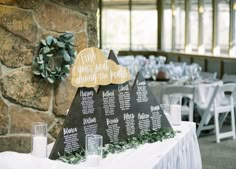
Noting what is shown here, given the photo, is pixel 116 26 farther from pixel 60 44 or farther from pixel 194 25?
pixel 60 44

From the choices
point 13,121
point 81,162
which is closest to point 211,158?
point 13,121

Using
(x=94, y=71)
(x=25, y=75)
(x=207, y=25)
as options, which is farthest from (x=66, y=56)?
(x=207, y=25)

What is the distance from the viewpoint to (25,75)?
3080mm

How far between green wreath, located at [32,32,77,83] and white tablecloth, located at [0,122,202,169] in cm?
89

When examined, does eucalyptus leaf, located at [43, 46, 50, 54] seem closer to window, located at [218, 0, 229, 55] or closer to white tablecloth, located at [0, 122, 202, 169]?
white tablecloth, located at [0, 122, 202, 169]

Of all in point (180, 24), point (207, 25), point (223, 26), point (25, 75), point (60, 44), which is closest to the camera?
point (25, 75)

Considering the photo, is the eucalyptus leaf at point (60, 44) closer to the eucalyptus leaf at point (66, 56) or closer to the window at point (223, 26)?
the eucalyptus leaf at point (66, 56)

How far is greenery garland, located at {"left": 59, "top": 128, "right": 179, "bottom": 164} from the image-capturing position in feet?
7.46

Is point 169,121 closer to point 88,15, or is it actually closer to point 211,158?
point 88,15

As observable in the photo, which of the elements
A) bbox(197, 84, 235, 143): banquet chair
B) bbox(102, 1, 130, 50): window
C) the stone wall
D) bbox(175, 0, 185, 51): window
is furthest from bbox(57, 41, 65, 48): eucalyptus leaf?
bbox(102, 1, 130, 50): window

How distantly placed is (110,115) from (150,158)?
0.38 m

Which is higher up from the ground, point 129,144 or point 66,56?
point 66,56

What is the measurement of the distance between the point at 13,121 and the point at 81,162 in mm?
982

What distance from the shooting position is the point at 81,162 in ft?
7.44
